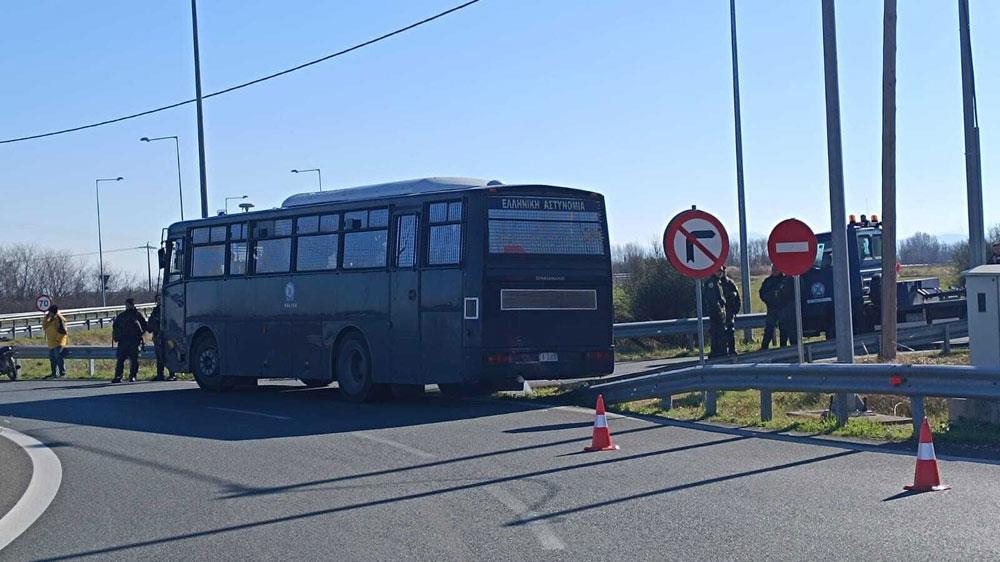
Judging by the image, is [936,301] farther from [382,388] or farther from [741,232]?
[382,388]

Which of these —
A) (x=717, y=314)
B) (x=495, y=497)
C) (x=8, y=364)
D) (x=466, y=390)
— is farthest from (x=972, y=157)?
(x=8, y=364)

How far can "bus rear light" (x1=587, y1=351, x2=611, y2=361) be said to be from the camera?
17.6 meters

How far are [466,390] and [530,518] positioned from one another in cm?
1110

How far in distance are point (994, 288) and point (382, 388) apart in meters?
9.44

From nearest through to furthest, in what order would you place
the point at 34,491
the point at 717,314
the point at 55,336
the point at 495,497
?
the point at 495,497 → the point at 34,491 → the point at 717,314 → the point at 55,336

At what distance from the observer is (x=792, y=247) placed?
13.7 m

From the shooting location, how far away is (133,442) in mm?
14508

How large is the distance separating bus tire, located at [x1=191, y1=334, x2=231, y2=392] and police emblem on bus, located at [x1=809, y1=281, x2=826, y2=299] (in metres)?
12.7

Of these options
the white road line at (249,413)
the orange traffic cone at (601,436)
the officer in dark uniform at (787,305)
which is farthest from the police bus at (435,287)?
the officer in dark uniform at (787,305)

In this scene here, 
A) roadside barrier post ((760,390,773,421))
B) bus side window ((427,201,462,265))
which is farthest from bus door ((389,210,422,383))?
roadside barrier post ((760,390,773,421))

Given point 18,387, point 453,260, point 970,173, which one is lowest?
point 18,387

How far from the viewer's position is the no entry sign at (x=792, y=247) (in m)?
13.7

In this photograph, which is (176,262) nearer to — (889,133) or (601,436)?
(889,133)

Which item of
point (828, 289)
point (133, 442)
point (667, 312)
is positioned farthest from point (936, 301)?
point (133, 442)
